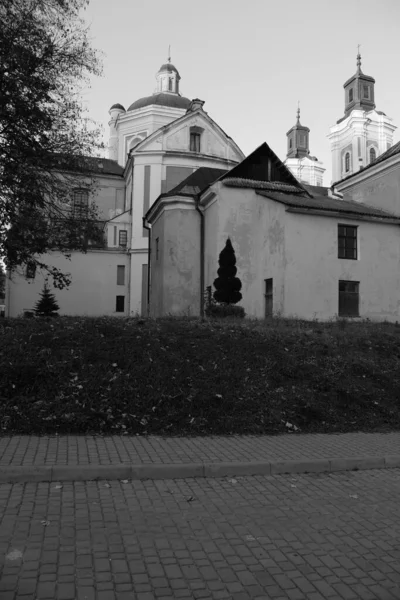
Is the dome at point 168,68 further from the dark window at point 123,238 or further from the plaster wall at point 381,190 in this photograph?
the plaster wall at point 381,190

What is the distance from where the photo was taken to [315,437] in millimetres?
8266

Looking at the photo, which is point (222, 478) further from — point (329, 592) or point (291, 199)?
point (291, 199)

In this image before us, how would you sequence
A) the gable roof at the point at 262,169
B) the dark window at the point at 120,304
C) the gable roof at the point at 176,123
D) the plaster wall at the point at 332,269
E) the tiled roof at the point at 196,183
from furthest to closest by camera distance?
the dark window at the point at 120,304 → the gable roof at the point at 176,123 → the tiled roof at the point at 196,183 → the gable roof at the point at 262,169 → the plaster wall at the point at 332,269

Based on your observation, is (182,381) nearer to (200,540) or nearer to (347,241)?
(200,540)

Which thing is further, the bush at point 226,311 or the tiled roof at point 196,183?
the tiled roof at point 196,183

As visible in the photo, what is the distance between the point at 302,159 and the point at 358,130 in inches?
775

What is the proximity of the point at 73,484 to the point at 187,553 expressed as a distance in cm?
217

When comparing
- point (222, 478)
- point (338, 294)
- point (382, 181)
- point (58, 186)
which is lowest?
point (222, 478)

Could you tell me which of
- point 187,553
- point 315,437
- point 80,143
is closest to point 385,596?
point 187,553

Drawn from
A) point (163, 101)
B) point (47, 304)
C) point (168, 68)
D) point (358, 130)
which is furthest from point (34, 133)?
point (358, 130)

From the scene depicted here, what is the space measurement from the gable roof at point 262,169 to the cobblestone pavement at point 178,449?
20604 millimetres

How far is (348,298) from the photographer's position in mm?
23031

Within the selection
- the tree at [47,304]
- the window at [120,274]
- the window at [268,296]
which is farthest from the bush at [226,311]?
the window at [120,274]

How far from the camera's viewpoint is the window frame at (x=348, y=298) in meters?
22.9
